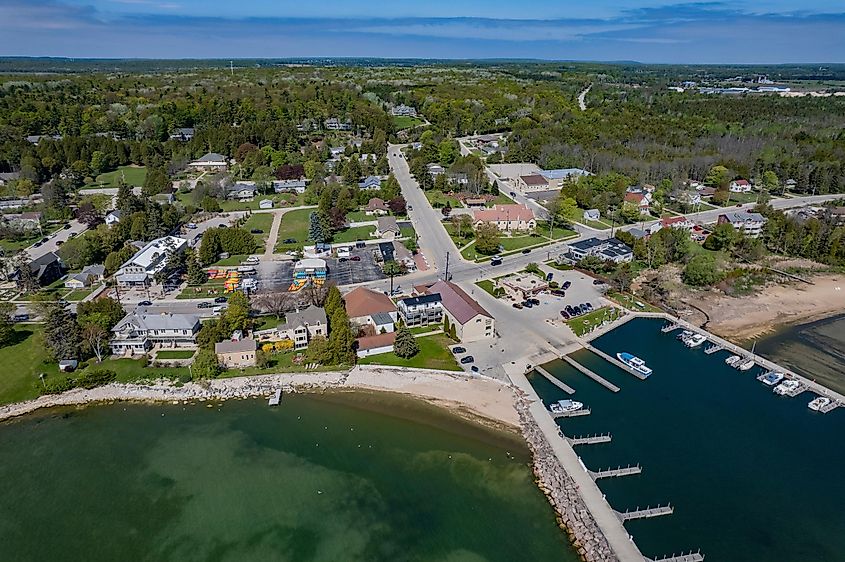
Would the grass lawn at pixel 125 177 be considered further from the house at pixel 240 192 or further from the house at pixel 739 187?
the house at pixel 739 187

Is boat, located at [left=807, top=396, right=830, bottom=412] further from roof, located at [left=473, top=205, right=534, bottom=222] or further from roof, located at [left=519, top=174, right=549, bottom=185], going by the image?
roof, located at [left=519, top=174, right=549, bottom=185]

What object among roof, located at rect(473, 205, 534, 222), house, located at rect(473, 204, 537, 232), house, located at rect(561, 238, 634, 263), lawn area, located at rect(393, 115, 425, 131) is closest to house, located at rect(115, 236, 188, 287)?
roof, located at rect(473, 205, 534, 222)

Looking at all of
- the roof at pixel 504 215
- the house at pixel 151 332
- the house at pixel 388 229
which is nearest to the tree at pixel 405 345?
the house at pixel 151 332

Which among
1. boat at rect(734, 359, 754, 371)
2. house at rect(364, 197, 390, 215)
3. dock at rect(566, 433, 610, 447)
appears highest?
house at rect(364, 197, 390, 215)

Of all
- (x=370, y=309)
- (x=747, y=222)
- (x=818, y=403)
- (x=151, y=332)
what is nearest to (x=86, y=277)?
(x=151, y=332)

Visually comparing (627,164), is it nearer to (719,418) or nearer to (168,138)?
(719,418)

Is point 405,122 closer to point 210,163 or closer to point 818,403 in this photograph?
point 210,163
